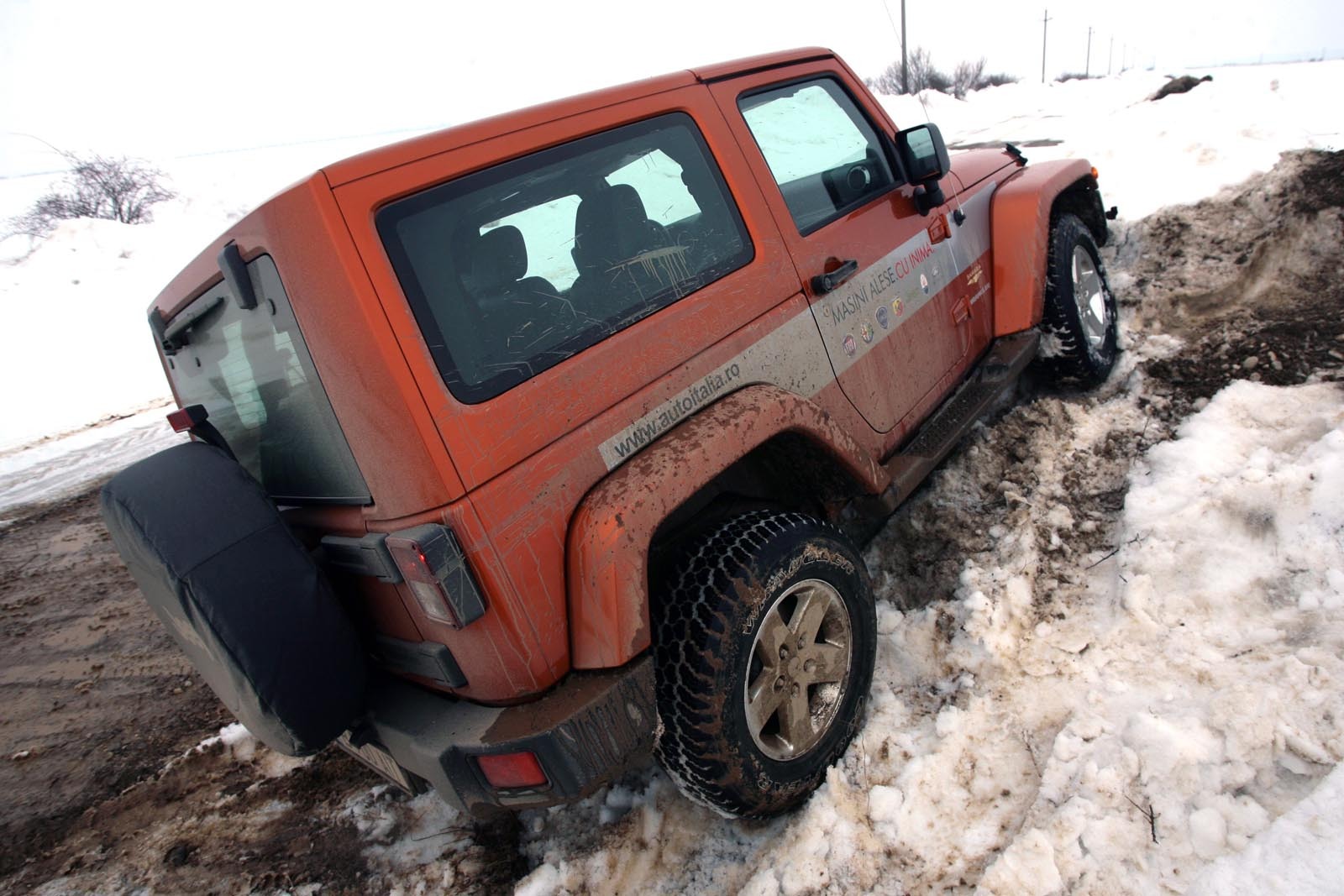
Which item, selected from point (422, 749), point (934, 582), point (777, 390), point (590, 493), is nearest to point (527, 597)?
point (590, 493)

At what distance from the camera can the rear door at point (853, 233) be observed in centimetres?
241

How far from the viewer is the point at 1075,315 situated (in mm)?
3465

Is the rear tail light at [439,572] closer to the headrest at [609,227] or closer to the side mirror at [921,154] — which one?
the headrest at [609,227]

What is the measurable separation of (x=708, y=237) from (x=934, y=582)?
1547mm

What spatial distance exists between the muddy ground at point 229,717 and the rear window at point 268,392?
1.30m

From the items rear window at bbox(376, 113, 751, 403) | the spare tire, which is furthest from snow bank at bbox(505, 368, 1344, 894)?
rear window at bbox(376, 113, 751, 403)

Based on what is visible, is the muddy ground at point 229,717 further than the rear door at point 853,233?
Yes

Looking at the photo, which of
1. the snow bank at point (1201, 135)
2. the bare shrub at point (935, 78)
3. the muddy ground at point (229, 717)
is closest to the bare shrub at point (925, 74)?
the bare shrub at point (935, 78)

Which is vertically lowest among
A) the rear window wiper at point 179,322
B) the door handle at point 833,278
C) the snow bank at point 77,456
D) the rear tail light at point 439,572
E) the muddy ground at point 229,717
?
the muddy ground at point 229,717

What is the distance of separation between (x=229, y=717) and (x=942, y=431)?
3279mm

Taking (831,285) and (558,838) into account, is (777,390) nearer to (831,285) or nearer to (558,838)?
(831,285)

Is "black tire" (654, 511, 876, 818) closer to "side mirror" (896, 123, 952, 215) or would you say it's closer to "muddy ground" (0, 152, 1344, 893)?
"muddy ground" (0, 152, 1344, 893)

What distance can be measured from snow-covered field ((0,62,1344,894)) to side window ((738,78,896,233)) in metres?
1.34

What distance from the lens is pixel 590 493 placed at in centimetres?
178
